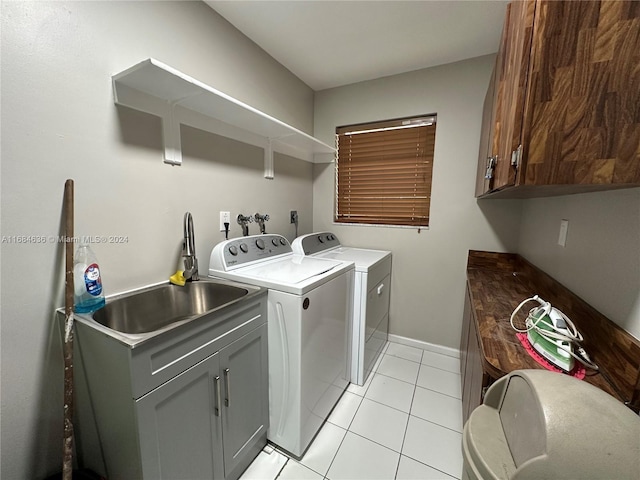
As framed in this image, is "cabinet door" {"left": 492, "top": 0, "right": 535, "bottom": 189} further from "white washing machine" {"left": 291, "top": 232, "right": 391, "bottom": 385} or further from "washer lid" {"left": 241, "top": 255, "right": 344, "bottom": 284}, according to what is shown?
"white washing machine" {"left": 291, "top": 232, "right": 391, "bottom": 385}

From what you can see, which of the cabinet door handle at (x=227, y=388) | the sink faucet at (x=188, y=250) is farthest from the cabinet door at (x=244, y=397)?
the sink faucet at (x=188, y=250)

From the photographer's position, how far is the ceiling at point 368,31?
155cm

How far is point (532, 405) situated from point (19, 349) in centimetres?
162

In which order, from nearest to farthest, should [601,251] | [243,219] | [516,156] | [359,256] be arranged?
[516,156] → [601,251] → [243,219] → [359,256]

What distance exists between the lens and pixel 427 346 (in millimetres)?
2447

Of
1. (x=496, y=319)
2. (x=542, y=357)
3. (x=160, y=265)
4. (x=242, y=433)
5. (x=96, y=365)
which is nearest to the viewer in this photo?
(x=542, y=357)

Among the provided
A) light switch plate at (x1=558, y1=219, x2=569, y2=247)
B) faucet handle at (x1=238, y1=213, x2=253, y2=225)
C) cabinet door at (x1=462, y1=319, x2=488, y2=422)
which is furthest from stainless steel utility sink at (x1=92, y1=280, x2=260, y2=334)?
light switch plate at (x1=558, y1=219, x2=569, y2=247)

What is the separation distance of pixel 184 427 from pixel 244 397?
0.31 meters

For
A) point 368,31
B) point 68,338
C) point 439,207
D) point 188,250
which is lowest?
point 68,338

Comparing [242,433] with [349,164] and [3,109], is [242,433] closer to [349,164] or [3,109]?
[3,109]

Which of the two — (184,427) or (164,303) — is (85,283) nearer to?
(164,303)

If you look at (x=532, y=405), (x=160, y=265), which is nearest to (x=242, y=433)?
(x=160, y=265)

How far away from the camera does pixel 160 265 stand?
1427 millimetres

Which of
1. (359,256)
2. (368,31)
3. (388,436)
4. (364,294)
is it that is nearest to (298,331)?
(364,294)
